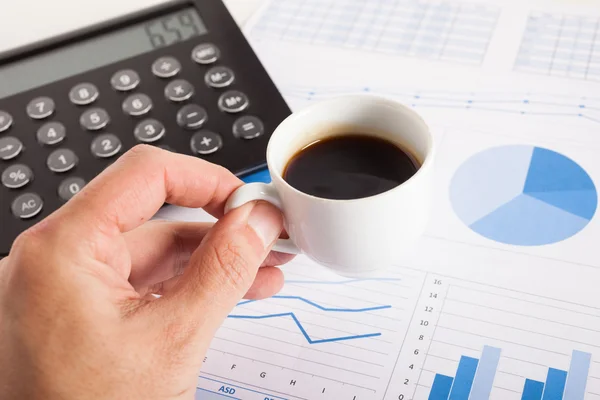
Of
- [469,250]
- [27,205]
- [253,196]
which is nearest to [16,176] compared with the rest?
[27,205]

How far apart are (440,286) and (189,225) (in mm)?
191

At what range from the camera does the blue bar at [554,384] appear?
0.44 m

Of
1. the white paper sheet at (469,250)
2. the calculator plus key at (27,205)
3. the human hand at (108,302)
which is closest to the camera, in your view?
the human hand at (108,302)

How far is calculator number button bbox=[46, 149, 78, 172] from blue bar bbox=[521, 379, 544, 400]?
1.30ft

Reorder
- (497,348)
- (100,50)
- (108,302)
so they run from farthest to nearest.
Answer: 1. (100,50)
2. (497,348)
3. (108,302)

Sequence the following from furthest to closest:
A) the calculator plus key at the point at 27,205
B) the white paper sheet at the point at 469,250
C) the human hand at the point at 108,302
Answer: the calculator plus key at the point at 27,205 → the white paper sheet at the point at 469,250 → the human hand at the point at 108,302

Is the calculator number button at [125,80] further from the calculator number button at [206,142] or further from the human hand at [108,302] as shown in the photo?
the human hand at [108,302]

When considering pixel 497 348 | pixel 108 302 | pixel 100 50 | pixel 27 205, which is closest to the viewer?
Answer: pixel 108 302

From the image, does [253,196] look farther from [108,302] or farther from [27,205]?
[27,205]

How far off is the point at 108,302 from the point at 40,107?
1.07ft

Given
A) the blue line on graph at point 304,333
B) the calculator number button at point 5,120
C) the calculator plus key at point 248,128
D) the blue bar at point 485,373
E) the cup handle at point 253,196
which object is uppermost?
the cup handle at point 253,196

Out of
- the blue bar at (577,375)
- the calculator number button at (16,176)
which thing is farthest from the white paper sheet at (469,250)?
the calculator number button at (16,176)

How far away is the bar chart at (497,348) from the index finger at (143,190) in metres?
0.17

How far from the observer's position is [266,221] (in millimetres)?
429
